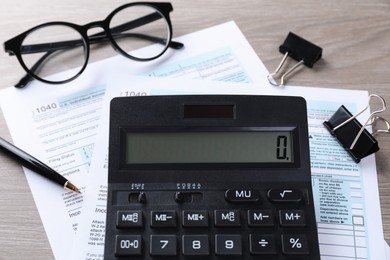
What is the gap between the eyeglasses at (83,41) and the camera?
2.04 feet

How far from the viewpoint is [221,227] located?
18.9 inches

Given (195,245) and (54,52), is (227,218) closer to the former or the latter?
(195,245)

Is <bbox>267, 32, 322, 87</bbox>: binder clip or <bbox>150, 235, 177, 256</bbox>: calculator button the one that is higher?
<bbox>267, 32, 322, 87</bbox>: binder clip

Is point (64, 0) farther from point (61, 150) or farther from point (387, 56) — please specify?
point (387, 56)

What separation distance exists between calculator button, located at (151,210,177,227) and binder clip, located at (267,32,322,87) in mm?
222

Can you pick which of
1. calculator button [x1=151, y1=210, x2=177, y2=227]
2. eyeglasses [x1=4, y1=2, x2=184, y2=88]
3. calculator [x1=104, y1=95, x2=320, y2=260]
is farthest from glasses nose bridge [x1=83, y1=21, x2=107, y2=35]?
calculator button [x1=151, y1=210, x2=177, y2=227]

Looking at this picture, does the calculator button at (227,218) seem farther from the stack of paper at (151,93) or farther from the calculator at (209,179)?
the stack of paper at (151,93)

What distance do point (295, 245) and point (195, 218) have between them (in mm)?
93

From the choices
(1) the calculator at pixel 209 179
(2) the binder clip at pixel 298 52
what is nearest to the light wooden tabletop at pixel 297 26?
(2) the binder clip at pixel 298 52

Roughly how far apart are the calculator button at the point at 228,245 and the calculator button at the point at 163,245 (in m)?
0.04

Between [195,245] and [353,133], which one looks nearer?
[195,245]

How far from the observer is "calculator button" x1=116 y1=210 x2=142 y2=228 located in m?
0.48

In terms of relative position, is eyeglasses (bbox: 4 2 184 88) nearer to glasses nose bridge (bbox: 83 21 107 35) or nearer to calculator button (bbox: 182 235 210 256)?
glasses nose bridge (bbox: 83 21 107 35)

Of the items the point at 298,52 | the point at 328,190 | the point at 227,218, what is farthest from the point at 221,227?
the point at 298,52
